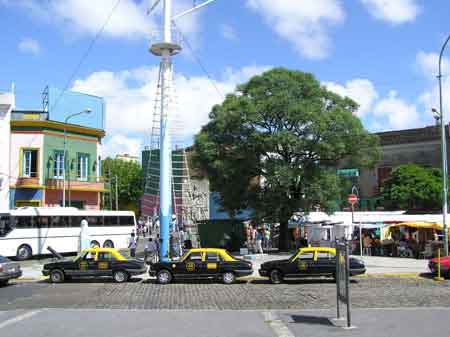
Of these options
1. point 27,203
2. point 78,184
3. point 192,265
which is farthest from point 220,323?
point 78,184

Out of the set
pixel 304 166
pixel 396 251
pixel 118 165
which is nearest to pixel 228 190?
pixel 304 166

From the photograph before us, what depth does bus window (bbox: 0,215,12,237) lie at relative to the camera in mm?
30828

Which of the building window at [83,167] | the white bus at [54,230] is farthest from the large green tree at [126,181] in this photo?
the white bus at [54,230]

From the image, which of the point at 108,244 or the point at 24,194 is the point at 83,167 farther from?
the point at 108,244

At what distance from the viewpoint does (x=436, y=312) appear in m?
14.0

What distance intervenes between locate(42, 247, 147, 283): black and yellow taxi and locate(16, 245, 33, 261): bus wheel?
34.9 ft

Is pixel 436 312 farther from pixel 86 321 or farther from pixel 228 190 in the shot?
pixel 228 190

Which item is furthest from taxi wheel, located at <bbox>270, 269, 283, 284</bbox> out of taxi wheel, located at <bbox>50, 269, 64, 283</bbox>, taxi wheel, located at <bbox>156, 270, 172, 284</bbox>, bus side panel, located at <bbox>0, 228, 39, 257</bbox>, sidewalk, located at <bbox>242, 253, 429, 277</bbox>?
bus side panel, located at <bbox>0, 228, 39, 257</bbox>

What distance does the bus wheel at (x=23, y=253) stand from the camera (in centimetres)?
3170

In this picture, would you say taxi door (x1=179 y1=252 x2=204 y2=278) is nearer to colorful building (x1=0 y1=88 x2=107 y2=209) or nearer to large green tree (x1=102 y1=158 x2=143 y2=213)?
colorful building (x1=0 y1=88 x2=107 y2=209)

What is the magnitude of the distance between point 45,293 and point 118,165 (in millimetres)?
65418

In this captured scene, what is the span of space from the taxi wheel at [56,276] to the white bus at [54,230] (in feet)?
33.3

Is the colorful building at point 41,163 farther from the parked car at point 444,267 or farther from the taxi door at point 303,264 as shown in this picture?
the parked car at point 444,267

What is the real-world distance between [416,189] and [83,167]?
2995cm
